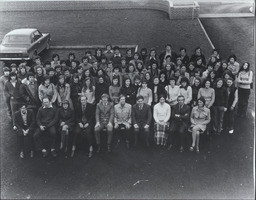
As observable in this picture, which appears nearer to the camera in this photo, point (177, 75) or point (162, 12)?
point (177, 75)

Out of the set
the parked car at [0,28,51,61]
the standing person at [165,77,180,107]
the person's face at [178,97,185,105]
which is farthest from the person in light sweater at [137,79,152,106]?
the parked car at [0,28,51,61]

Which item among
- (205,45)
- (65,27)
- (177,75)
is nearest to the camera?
(177,75)

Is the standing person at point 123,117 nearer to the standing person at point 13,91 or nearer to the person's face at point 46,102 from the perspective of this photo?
the person's face at point 46,102

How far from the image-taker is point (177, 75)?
920 cm

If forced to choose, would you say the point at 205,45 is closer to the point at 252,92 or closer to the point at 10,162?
the point at 252,92

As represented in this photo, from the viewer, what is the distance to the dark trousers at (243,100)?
886 cm

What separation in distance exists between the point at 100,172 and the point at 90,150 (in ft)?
2.82

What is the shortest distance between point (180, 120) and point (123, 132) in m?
1.58

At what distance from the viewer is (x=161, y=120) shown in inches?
315

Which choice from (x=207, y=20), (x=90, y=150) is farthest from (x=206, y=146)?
(x=207, y=20)

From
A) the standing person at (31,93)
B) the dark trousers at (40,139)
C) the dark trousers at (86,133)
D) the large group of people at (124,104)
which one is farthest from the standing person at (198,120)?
the standing person at (31,93)

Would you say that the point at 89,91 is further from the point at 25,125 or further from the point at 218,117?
the point at 218,117

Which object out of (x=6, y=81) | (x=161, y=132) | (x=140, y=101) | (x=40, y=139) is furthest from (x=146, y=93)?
(x=6, y=81)

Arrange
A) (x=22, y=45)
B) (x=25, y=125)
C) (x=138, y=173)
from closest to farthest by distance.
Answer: (x=138, y=173) → (x=25, y=125) → (x=22, y=45)
